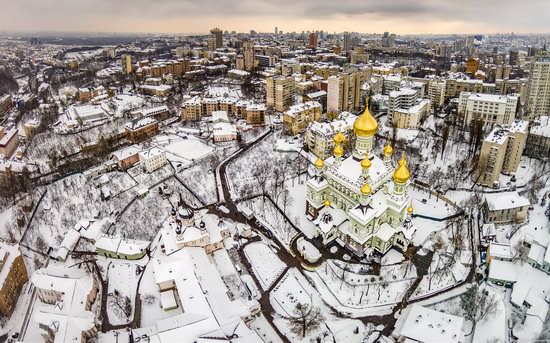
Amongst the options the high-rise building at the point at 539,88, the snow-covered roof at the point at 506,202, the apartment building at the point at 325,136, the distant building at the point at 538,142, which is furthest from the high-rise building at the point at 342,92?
the snow-covered roof at the point at 506,202

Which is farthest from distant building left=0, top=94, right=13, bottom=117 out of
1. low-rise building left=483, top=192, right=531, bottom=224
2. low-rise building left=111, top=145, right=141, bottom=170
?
low-rise building left=483, top=192, right=531, bottom=224

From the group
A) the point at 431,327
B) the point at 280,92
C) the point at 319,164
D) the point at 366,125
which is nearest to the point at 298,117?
the point at 280,92

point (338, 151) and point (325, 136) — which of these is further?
point (325, 136)

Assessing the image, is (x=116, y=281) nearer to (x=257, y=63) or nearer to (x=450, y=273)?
(x=450, y=273)

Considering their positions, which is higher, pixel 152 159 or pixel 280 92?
pixel 280 92

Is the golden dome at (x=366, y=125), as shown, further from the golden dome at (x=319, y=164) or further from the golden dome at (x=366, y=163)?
the golden dome at (x=319, y=164)

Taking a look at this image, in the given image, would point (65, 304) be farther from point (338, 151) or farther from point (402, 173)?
point (402, 173)

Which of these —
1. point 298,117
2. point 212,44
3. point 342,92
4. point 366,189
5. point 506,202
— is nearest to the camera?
point 366,189
